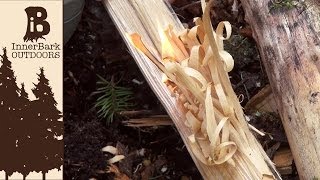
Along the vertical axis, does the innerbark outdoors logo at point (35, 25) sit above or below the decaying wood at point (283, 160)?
above

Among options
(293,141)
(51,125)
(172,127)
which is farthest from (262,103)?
(51,125)

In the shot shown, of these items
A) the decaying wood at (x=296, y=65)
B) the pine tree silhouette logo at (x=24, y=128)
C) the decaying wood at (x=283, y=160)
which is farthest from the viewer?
the decaying wood at (x=283, y=160)

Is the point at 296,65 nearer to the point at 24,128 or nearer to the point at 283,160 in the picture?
the point at 283,160

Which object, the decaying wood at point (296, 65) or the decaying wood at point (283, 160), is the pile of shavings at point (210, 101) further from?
the decaying wood at point (283, 160)

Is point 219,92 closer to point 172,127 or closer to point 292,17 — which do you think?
point 292,17

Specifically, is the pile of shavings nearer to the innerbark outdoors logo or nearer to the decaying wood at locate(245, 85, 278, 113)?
the innerbark outdoors logo

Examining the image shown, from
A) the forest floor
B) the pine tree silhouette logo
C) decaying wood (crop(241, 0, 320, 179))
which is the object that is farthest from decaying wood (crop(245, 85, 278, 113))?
the pine tree silhouette logo

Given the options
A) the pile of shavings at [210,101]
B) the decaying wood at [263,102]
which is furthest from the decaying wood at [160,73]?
the decaying wood at [263,102]
